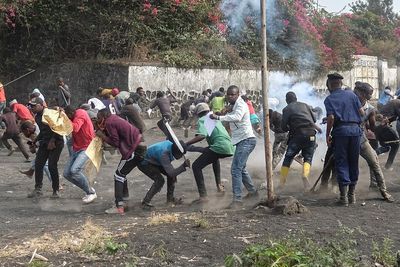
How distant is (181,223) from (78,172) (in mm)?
2495

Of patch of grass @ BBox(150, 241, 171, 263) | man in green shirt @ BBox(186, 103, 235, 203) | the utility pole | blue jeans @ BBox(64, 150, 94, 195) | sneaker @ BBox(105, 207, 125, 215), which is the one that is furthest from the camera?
blue jeans @ BBox(64, 150, 94, 195)

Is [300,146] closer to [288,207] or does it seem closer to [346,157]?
[346,157]

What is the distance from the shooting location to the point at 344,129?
8.29 metres

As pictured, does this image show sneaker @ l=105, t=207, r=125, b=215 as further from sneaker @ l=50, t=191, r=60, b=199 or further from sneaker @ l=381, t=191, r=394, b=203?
sneaker @ l=381, t=191, r=394, b=203

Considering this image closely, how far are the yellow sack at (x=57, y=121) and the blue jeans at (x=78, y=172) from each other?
0.47 metres

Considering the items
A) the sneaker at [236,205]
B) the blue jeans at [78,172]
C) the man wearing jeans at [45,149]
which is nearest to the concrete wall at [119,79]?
the man wearing jeans at [45,149]

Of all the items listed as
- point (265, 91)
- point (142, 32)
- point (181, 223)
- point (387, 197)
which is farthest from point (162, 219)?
point (142, 32)

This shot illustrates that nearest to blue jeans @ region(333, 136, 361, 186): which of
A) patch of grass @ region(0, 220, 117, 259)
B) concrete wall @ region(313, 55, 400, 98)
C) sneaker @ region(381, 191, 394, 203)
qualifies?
sneaker @ region(381, 191, 394, 203)

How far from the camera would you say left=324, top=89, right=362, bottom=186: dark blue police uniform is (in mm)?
8289

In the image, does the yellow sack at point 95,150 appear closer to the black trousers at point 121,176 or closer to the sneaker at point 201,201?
the black trousers at point 121,176

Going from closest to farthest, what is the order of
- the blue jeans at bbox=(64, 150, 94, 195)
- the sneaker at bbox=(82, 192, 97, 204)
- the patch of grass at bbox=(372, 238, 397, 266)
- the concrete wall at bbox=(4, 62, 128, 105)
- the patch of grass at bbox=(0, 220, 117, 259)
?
the patch of grass at bbox=(372, 238, 397, 266) < the patch of grass at bbox=(0, 220, 117, 259) < the blue jeans at bbox=(64, 150, 94, 195) < the sneaker at bbox=(82, 192, 97, 204) < the concrete wall at bbox=(4, 62, 128, 105)

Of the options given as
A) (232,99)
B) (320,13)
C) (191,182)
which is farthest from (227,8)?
(232,99)

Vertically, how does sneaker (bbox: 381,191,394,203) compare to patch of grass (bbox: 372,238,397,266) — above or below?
below

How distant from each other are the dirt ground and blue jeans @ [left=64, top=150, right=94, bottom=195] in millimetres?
339
